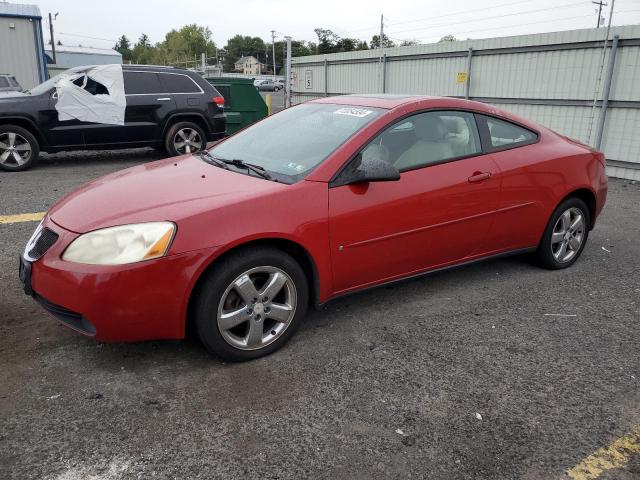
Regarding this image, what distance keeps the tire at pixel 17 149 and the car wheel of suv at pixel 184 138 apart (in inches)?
85.8

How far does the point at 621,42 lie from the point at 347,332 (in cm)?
852

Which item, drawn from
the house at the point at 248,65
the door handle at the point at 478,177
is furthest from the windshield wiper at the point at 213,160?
the house at the point at 248,65

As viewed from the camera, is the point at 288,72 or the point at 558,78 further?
the point at 288,72

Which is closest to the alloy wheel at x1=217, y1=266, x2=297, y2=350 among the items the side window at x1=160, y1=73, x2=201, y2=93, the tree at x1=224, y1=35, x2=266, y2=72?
the side window at x1=160, y1=73, x2=201, y2=93

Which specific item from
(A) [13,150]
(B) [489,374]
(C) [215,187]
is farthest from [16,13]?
(B) [489,374]

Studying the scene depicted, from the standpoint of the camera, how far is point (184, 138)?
1014 cm

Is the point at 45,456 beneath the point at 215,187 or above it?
beneath

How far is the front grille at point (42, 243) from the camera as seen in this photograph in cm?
301

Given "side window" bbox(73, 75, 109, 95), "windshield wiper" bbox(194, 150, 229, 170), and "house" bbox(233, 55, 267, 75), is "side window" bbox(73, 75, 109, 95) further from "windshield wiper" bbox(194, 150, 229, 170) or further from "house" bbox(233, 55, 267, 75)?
"house" bbox(233, 55, 267, 75)

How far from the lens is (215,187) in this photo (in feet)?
10.7

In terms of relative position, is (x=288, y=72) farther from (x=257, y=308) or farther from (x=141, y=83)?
(x=257, y=308)

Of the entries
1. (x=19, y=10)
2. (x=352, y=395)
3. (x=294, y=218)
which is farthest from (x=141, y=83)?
(x=19, y=10)

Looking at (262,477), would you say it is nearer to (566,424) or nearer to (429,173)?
(566,424)

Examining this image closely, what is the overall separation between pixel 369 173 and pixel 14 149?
25.4ft
